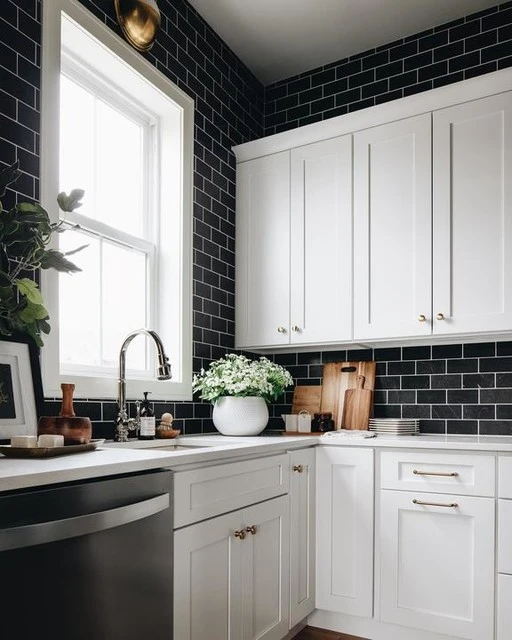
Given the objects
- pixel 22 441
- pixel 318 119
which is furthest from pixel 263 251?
pixel 22 441

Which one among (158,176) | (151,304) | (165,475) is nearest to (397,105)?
(158,176)

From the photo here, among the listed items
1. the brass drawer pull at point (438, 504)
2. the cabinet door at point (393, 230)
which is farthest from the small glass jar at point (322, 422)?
the brass drawer pull at point (438, 504)

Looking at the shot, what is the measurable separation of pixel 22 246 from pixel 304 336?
1639 millimetres

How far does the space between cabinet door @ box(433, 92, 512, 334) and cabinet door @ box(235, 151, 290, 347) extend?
790 mm

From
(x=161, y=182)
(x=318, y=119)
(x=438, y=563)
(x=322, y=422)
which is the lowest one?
(x=438, y=563)

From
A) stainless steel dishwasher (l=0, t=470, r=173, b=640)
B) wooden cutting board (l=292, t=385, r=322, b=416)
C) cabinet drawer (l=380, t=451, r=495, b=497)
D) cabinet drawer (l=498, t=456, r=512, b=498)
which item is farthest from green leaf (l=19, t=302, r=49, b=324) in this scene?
wooden cutting board (l=292, t=385, r=322, b=416)

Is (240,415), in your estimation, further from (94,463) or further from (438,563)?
(94,463)

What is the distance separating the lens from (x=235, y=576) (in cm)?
198

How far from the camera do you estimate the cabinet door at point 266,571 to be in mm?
2068

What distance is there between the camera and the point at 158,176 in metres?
2.98

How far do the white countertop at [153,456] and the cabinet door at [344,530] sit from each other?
91 mm

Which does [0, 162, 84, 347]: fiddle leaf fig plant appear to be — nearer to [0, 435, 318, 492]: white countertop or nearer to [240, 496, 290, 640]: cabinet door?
[0, 435, 318, 492]: white countertop

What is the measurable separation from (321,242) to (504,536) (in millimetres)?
1569

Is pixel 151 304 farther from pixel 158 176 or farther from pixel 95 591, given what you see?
pixel 95 591
